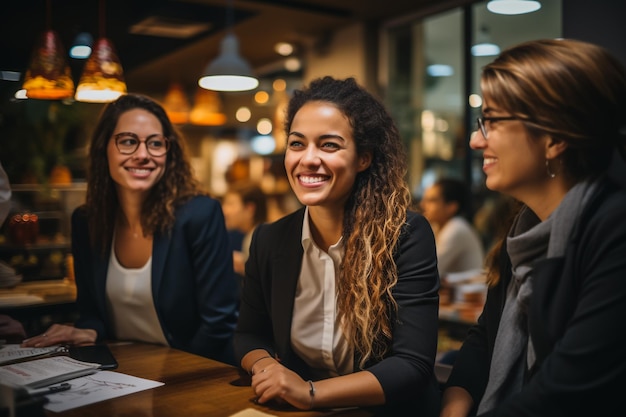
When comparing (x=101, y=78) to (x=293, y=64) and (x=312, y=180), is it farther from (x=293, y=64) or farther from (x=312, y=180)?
(x=293, y=64)

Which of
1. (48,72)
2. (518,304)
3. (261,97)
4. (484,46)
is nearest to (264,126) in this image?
(261,97)

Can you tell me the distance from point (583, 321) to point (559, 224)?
0.73 ft

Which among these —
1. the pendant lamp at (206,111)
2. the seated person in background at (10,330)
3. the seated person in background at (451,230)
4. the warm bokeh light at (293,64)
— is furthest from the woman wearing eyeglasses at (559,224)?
the warm bokeh light at (293,64)

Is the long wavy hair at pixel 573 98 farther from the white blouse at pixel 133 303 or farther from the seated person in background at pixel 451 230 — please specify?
the seated person in background at pixel 451 230

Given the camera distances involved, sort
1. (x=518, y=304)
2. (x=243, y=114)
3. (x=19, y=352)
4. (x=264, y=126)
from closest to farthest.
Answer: (x=518, y=304), (x=19, y=352), (x=264, y=126), (x=243, y=114)

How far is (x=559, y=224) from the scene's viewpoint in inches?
54.2

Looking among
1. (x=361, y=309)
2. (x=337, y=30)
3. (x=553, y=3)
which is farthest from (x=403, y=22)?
(x=361, y=309)

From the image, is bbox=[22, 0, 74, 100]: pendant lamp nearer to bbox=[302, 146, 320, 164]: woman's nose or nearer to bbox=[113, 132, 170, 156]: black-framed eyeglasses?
bbox=[113, 132, 170, 156]: black-framed eyeglasses

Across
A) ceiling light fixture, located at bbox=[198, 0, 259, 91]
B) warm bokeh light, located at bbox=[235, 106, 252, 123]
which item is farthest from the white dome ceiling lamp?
warm bokeh light, located at bbox=[235, 106, 252, 123]

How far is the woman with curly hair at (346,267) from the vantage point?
176cm

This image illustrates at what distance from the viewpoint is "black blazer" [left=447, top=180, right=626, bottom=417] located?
125 centimetres

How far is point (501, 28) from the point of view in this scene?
524 centimetres

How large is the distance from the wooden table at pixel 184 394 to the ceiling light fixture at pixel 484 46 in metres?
4.25

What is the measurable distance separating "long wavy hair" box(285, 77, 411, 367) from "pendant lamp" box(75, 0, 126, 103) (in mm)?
1075
